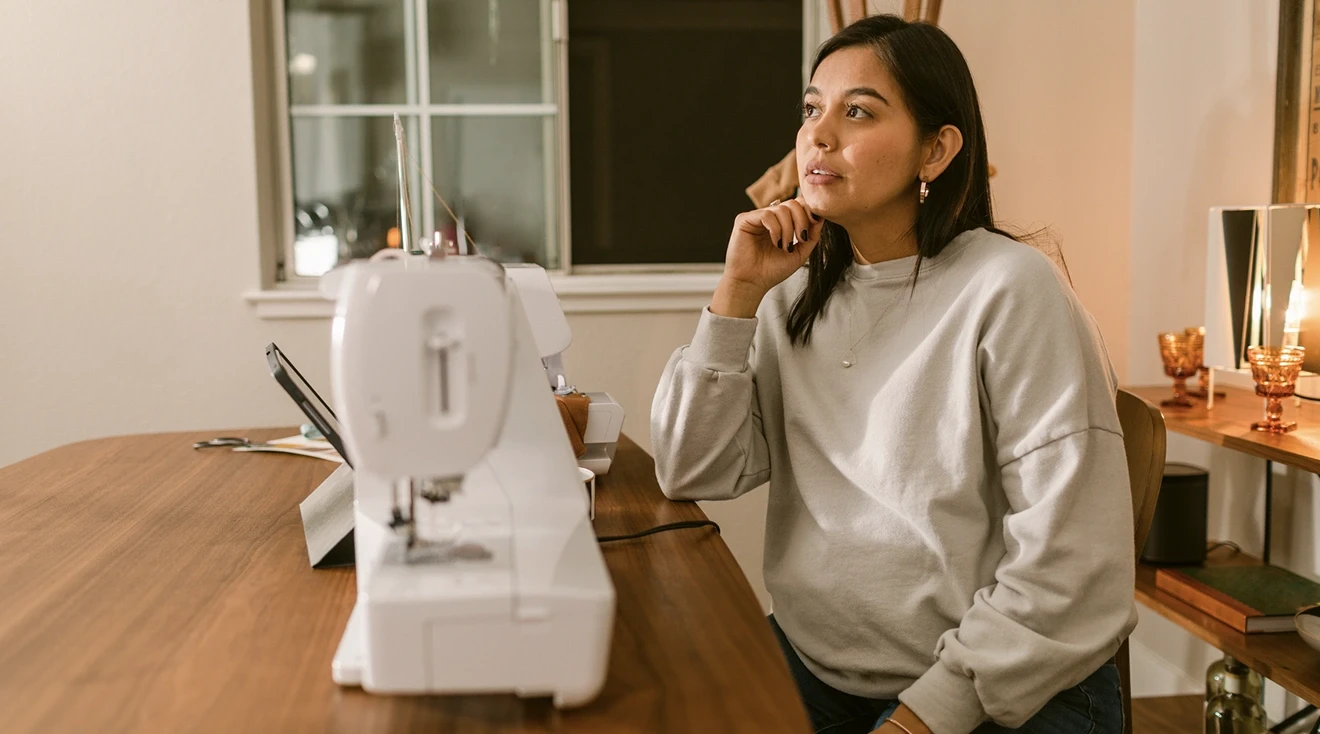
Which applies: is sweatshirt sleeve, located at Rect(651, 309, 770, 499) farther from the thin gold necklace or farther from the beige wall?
the beige wall

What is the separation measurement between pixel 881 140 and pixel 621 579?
0.62m

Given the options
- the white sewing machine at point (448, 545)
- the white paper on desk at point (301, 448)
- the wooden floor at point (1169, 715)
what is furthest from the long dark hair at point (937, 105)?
the wooden floor at point (1169, 715)

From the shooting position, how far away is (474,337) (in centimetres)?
80

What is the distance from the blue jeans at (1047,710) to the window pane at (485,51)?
1.91m

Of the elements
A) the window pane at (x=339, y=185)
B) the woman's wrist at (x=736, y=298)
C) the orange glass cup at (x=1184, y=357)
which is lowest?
the orange glass cup at (x=1184, y=357)

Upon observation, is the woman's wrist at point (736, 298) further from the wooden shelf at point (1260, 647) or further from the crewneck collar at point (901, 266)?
the wooden shelf at point (1260, 647)

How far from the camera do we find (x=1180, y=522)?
213cm

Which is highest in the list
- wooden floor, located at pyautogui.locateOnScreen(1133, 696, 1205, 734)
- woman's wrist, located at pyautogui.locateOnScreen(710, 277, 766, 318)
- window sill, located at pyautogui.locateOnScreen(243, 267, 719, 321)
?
woman's wrist, located at pyautogui.locateOnScreen(710, 277, 766, 318)

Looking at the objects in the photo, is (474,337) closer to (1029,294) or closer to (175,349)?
(1029,294)

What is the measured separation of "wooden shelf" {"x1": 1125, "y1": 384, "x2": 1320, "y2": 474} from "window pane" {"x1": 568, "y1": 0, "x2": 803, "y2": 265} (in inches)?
44.9

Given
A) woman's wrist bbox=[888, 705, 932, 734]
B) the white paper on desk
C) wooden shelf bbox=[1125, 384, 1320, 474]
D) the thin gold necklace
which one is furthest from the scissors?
wooden shelf bbox=[1125, 384, 1320, 474]

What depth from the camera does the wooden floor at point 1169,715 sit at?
2473mm

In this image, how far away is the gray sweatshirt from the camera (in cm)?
114

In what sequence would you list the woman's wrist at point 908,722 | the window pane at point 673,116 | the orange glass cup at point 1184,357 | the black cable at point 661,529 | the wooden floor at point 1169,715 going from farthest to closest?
the window pane at point 673,116, the wooden floor at point 1169,715, the orange glass cup at point 1184,357, the black cable at point 661,529, the woman's wrist at point 908,722
